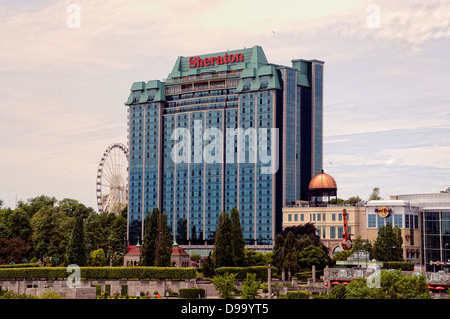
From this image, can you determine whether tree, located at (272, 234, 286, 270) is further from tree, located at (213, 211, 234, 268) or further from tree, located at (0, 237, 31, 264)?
tree, located at (0, 237, 31, 264)

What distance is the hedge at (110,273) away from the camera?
145750mm

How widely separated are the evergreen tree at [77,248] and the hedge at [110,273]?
26.4ft

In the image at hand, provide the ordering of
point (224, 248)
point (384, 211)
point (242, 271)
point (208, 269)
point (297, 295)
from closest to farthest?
1. point (297, 295)
2. point (242, 271)
3. point (224, 248)
4. point (208, 269)
5. point (384, 211)

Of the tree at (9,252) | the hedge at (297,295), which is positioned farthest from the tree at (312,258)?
the tree at (9,252)

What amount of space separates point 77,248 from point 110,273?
15353 mm

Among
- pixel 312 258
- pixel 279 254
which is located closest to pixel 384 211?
pixel 312 258

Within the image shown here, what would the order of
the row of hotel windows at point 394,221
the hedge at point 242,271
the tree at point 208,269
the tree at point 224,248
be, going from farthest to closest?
1. the row of hotel windows at point 394,221
2. the tree at point 208,269
3. the tree at point 224,248
4. the hedge at point 242,271

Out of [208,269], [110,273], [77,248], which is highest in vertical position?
[77,248]

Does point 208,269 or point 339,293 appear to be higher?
point 208,269

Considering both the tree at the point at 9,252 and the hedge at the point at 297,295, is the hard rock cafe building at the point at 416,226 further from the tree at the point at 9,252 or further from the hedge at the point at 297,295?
the tree at the point at 9,252

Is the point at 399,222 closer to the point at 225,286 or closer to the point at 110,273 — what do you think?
the point at 110,273

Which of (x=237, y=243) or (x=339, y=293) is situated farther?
(x=237, y=243)

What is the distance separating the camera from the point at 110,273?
490ft
